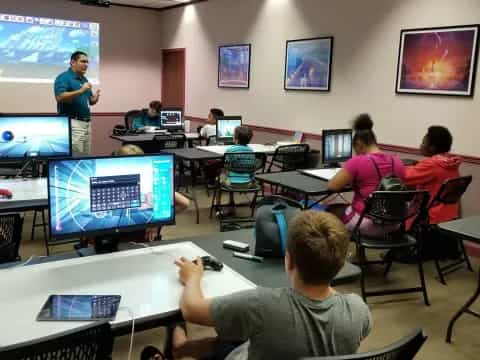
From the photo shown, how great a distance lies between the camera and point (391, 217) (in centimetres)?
322

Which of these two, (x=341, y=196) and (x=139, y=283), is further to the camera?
(x=341, y=196)

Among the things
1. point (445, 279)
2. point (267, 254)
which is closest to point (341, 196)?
point (445, 279)

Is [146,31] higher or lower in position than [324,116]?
higher

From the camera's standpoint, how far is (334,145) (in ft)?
15.4

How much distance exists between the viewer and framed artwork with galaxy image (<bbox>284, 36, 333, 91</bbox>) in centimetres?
585

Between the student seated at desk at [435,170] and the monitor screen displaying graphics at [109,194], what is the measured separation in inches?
96.8

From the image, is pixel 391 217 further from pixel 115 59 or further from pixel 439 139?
pixel 115 59

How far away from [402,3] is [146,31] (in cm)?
593

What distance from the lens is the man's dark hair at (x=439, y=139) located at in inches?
154

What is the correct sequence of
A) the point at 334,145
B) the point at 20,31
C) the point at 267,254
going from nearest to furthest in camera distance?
the point at 267,254 < the point at 334,145 < the point at 20,31

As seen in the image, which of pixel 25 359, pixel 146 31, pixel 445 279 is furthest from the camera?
pixel 146 31

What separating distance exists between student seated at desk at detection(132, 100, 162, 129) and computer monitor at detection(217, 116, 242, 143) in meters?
1.84

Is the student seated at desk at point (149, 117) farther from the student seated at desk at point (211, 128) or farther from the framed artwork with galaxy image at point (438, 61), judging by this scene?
the framed artwork with galaxy image at point (438, 61)

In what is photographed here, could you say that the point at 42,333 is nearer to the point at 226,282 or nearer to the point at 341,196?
the point at 226,282
